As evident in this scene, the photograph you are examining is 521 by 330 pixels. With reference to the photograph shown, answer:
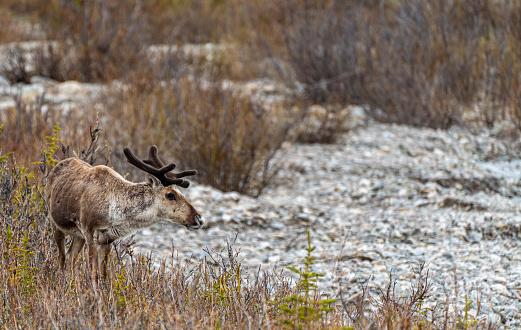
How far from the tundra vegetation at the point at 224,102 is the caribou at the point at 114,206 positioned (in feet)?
0.71

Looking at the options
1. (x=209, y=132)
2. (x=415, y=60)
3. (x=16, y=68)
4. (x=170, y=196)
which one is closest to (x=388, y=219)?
(x=209, y=132)

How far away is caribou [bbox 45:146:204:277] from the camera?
283cm

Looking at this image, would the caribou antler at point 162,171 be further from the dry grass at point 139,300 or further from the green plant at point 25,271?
the green plant at point 25,271

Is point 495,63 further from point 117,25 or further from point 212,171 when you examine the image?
point 117,25

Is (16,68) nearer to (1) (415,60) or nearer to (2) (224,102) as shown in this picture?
(2) (224,102)

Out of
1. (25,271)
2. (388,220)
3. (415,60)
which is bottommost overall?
(388,220)

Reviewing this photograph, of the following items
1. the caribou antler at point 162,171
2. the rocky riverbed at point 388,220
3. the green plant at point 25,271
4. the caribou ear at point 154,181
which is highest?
the caribou antler at point 162,171

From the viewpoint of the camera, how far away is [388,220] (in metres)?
5.72

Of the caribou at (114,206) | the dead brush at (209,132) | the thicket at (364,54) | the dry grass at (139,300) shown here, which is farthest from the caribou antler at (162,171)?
the thicket at (364,54)

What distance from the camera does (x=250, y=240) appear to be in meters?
5.21

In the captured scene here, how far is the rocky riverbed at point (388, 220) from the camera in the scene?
4457 millimetres

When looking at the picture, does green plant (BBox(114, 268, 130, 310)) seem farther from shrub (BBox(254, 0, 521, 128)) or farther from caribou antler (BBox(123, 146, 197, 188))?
shrub (BBox(254, 0, 521, 128))

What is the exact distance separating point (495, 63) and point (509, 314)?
610 centimetres

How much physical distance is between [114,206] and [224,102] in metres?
Result: 3.89
